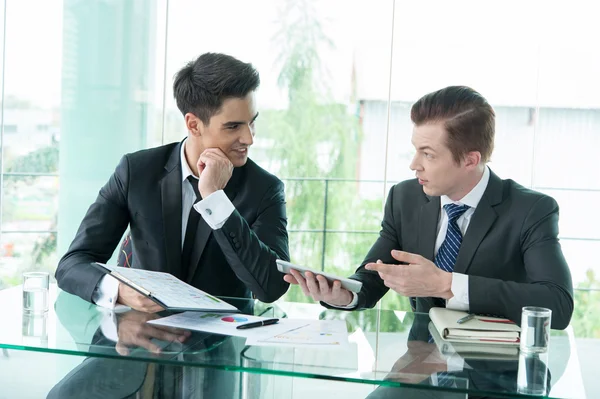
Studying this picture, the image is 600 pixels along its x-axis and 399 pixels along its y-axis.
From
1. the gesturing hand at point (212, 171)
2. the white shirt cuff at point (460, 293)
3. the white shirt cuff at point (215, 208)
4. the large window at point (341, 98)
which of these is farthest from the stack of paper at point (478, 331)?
the large window at point (341, 98)

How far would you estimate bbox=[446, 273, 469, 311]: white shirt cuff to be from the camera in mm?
2141

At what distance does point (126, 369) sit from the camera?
2170 mm

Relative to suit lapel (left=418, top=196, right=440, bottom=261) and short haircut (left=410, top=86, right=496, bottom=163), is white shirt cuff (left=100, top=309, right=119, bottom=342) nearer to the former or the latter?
suit lapel (left=418, top=196, right=440, bottom=261)

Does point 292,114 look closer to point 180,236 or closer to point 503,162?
point 503,162

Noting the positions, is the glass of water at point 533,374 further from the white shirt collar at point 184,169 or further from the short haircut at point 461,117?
the white shirt collar at point 184,169

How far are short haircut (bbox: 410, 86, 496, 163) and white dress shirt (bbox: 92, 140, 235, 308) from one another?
719 millimetres

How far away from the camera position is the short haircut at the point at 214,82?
262 cm

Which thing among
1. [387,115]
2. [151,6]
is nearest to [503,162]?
[387,115]

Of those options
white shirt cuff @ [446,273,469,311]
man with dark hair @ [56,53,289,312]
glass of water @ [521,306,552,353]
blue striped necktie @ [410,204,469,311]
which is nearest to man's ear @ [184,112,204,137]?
man with dark hair @ [56,53,289,312]

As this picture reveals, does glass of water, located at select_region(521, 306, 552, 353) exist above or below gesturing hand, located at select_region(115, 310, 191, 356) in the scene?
above

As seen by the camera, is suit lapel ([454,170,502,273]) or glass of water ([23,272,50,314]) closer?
glass of water ([23,272,50,314])

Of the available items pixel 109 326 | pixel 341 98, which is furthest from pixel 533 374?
pixel 341 98

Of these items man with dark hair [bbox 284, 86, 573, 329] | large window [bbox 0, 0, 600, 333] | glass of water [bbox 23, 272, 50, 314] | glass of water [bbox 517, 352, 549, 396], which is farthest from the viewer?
large window [bbox 0, 0, 600, 333]

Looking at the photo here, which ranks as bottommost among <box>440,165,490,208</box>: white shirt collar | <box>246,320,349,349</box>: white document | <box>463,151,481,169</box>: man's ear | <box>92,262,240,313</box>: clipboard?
<box>246,320,349,349</box>: white document
